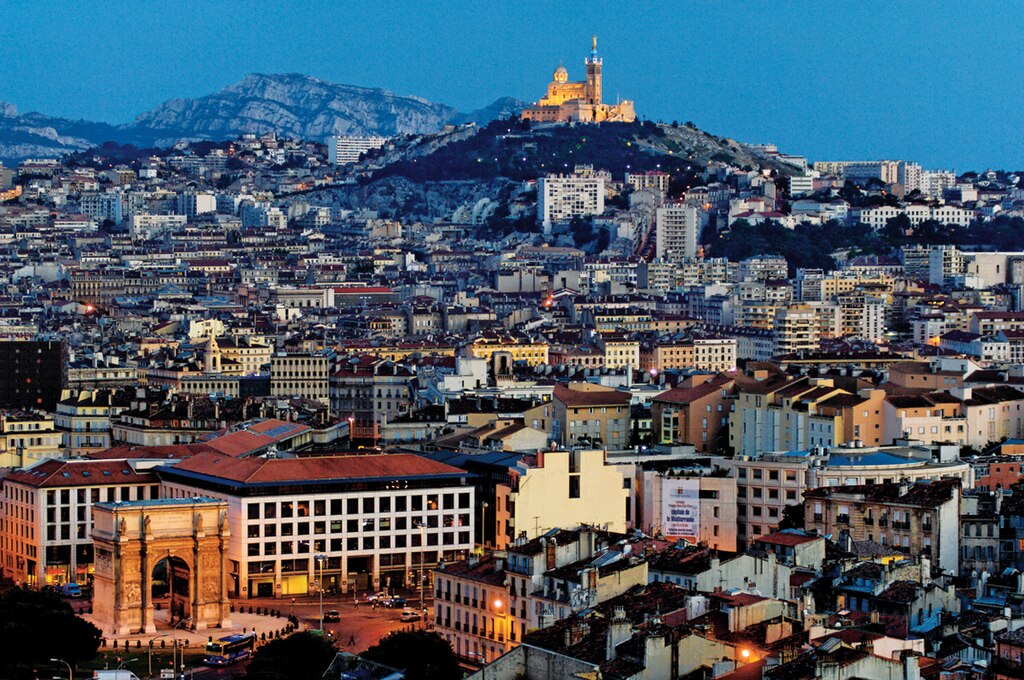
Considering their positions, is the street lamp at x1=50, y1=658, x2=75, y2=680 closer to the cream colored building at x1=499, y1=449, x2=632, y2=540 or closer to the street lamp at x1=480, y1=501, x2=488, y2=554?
the cream colored building at x1=499, y1=449, x2=632, y2=540

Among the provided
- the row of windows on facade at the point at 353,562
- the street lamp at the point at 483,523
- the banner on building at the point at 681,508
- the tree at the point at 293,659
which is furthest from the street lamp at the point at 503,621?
the street lamp at the point at 483,523

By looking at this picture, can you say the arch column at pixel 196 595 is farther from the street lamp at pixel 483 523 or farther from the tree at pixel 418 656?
the tree at pixel 418 656

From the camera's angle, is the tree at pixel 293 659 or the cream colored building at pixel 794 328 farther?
the cream colored building at pixel 794 328

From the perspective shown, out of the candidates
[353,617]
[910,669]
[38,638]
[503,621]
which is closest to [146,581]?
[353,617]

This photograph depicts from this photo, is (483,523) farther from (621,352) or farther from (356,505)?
(621,352)

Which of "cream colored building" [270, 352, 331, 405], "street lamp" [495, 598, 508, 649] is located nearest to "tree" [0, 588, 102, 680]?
"street lamp" [495, 598, 508, 649]
